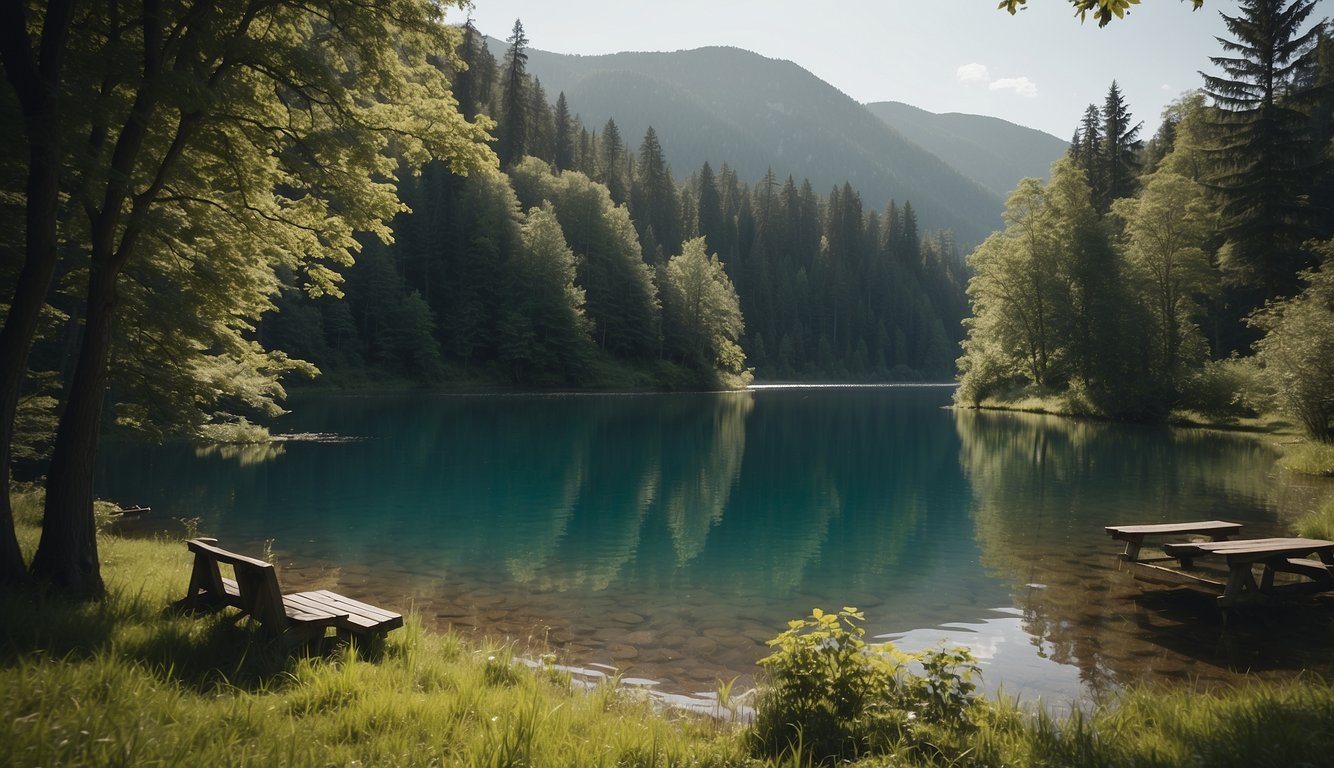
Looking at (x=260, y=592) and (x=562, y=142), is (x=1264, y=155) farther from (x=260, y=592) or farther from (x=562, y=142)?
(x=562, y=142)

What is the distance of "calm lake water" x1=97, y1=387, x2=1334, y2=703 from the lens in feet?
31.1

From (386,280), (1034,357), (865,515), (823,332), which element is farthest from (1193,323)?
(823,332)

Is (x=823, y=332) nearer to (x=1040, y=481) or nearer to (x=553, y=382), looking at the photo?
(x=553, y=382)

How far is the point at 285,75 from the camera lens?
28.5ft

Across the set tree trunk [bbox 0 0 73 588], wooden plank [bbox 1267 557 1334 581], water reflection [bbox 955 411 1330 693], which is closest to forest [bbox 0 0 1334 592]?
tree trunk [bbox 0 0 73 588]

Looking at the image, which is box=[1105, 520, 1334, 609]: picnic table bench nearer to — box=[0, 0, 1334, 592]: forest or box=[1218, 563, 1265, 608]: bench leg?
box=[1218, 563, 1265, 608]: bench leg

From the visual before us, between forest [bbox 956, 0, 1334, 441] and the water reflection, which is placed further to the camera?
forest [bbox 956, 0, 1334, 441]

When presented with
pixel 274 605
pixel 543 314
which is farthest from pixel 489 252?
pixel 274 605

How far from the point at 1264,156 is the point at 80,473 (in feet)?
177

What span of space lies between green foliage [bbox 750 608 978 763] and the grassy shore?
95mm

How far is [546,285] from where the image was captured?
243 ft

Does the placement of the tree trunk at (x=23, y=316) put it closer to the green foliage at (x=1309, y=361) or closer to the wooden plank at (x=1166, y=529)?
the wooden plank at (x=1166, y=529)

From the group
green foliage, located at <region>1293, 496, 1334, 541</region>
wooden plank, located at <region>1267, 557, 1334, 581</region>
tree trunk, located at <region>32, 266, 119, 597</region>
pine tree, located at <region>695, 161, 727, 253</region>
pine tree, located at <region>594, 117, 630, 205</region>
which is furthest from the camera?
pine tree, located at <region>695, 161, 727, 253</region>

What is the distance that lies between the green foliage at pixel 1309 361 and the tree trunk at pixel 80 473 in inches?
1312
